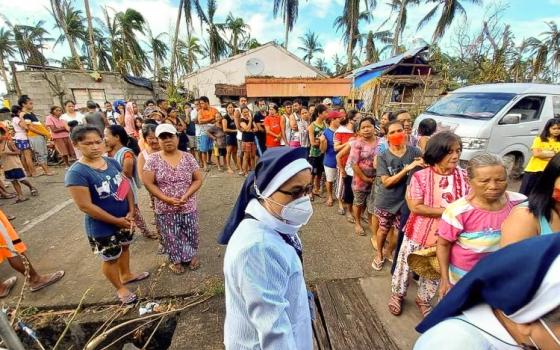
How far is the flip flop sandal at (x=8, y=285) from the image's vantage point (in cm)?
281

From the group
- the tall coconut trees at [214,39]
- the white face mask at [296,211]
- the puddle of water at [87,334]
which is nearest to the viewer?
the white face mask at [296,211]

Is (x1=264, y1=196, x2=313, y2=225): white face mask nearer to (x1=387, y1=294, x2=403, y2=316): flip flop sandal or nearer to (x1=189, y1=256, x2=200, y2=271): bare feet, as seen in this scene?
(x1=387, y1=294, x2=403, y2=316): flip flop sandal

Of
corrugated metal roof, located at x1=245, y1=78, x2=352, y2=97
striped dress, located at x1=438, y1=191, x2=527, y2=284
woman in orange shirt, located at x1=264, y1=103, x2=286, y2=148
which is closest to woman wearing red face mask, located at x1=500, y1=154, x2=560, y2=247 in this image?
striped dress, located at x1=438, y1=191, x2=527, y2=284

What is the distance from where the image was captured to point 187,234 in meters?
3.00

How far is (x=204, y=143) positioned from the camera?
6941 mm

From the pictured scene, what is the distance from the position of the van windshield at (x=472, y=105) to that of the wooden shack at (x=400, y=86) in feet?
15.4

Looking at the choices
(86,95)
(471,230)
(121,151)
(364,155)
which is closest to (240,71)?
(86,95)

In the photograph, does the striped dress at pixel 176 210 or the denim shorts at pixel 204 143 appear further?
the denim shorts at pixel 204 143

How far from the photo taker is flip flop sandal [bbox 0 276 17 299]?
9.23 feet

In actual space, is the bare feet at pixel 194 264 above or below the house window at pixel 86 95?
below

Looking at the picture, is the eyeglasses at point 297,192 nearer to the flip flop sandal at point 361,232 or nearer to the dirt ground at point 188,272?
the dirt ground at point 188,272

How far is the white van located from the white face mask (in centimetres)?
515

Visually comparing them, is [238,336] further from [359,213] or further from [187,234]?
[359,213]

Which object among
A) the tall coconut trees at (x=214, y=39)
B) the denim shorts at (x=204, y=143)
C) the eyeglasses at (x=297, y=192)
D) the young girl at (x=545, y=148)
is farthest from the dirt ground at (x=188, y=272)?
the tall coconut trees at (x=214, y=39)
